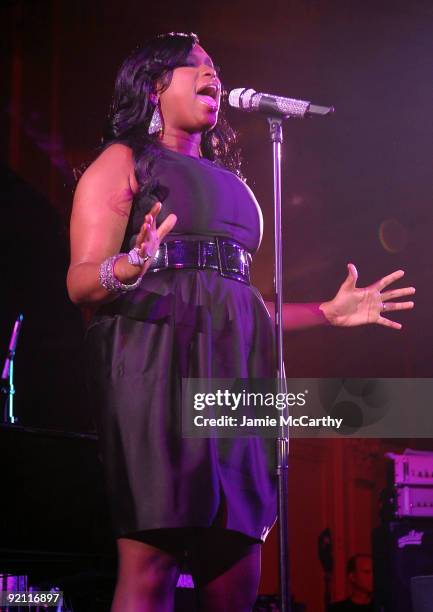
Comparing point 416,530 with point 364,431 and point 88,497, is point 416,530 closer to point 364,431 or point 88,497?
point 364,431

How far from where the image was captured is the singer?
1.33 meters

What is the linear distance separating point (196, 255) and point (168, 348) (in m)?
0.18

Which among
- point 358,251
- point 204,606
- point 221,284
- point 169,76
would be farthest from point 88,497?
point 358,251

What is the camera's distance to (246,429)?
1.49 m

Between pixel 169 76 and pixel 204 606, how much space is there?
40.1 inches

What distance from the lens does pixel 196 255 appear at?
1.47m

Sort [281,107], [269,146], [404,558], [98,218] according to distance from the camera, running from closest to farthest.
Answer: [98,218] < [281,107] < [404,558] < [269,146]

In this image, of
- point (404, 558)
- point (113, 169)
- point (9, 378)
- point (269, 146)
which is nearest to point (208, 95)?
point (113, 169)

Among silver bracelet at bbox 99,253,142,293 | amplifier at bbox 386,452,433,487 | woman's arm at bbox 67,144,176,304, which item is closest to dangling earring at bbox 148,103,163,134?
woman's arm at bbox 67,144,176,304

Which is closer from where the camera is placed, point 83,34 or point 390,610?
point 390,610

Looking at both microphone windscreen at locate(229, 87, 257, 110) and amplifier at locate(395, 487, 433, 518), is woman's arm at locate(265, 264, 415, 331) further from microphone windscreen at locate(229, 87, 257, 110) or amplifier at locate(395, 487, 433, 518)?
amplifier at locate(395, 487, 433, 518)

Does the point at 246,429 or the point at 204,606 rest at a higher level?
the point at 246,429

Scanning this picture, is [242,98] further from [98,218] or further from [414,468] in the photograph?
[414,468]

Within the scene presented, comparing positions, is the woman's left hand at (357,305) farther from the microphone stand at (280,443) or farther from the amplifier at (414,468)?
the amplifier at (414,468)
